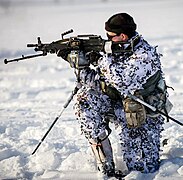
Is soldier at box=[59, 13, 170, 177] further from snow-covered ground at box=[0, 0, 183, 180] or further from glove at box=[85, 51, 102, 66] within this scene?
snow-covered ground at box=[0, 0, 183, 180]

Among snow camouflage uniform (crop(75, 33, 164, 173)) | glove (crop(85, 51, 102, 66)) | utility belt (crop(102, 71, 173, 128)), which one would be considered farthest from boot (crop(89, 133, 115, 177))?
glove (crop(85, 51, 102, 66))

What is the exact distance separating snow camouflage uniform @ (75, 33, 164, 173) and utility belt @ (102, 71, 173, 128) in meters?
0.04

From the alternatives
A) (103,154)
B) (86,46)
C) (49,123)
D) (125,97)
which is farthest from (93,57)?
(49,123)

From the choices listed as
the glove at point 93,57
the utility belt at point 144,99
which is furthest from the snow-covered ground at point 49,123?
the glove at point 93,57

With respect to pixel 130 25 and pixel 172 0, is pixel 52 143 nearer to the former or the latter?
pixel 130 25

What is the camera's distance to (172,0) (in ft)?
81.6

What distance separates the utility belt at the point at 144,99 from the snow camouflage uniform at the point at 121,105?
0.04 m

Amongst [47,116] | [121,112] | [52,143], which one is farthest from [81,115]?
[47,116]

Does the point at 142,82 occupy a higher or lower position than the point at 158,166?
higher

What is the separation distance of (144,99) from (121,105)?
0.65ft

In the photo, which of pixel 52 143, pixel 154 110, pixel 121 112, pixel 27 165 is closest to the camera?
pixel 154 110

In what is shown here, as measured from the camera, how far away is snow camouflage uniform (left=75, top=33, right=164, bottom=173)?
3.38 metres

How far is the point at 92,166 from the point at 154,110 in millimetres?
691

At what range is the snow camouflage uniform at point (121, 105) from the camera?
11.1 ft
